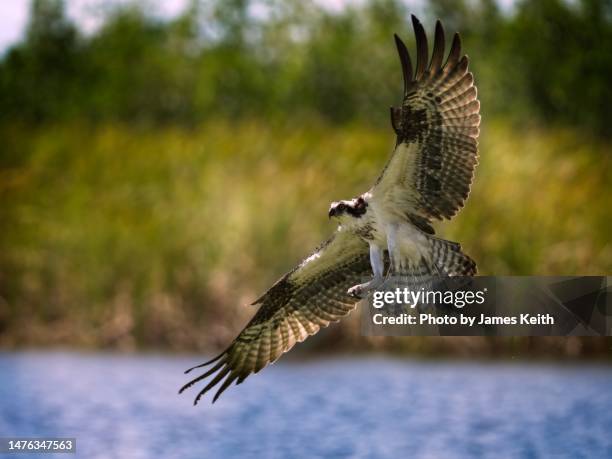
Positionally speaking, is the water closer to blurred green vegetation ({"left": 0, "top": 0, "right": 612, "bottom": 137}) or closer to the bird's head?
the bird's head

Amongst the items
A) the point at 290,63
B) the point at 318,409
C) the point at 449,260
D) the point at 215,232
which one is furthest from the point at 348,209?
the point at 290,63

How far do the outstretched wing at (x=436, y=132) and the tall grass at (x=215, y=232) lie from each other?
6.38 metres

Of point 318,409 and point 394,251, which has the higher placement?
point 318,409

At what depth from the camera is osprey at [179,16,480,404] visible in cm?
764

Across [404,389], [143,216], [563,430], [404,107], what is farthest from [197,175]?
[404,107]

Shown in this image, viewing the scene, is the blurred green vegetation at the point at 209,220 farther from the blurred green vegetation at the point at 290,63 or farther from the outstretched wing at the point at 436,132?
the outstretched wing at the point at 436,132

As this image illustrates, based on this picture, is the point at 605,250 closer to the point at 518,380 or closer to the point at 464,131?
the point at 518,380

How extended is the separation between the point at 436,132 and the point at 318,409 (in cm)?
629

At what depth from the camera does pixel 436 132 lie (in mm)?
7703

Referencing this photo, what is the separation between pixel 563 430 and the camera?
12.3 m

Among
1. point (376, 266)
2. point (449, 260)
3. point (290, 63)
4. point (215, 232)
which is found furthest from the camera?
point (290, 63)

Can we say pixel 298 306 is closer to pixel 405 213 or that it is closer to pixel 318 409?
pixel 405 213

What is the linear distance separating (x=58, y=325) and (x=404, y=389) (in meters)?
4.31

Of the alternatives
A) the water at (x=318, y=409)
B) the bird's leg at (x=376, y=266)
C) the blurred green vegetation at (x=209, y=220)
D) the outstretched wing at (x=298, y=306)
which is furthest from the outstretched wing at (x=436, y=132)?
the blurred green vegetation at (x=209, y=220)
